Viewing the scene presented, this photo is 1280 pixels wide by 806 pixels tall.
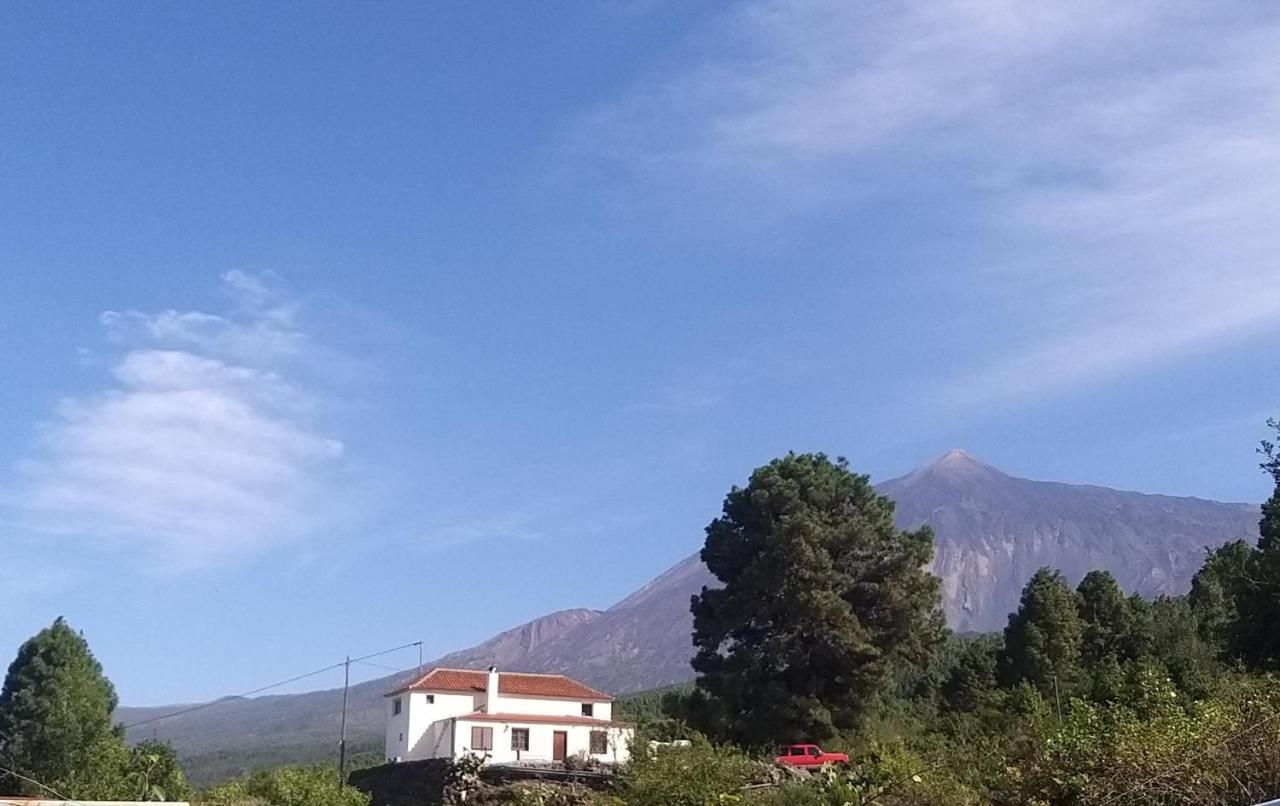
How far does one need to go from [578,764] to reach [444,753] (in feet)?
37.0

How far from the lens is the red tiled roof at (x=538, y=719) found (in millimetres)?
36656

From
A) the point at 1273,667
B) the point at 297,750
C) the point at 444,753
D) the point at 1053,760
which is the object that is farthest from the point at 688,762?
the point at 297,750

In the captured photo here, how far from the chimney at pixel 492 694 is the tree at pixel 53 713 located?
12.5 metres

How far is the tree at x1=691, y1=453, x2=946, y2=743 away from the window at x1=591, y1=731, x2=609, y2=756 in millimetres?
3247

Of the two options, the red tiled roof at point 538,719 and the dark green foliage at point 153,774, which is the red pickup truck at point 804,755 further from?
the dark green foliage at point 153,774

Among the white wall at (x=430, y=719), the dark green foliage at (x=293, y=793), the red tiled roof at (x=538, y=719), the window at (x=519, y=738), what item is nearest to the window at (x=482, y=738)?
the red tiled roof at (x=538, y=719)

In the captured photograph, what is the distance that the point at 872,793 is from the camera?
488 inches

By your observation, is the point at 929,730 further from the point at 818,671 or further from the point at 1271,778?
the point at 1271,778

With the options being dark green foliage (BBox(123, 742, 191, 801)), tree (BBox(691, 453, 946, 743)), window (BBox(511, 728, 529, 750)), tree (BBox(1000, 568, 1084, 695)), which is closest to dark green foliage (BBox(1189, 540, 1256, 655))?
tree (BBox(1000, 568, 1084, 695))

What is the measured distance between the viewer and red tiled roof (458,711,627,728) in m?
36.7

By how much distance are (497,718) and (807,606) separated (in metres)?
10.1

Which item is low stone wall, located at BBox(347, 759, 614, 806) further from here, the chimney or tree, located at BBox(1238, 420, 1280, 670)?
tree, located at BBox(1238, 420, 1280, 670)

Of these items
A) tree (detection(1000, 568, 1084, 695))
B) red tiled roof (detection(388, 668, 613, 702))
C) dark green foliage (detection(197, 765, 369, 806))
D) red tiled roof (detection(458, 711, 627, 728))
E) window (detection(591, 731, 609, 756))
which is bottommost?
dark green foliage (detection(197, 765, 369, 806))

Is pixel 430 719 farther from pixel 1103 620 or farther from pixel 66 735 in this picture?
pixel 1103 620
